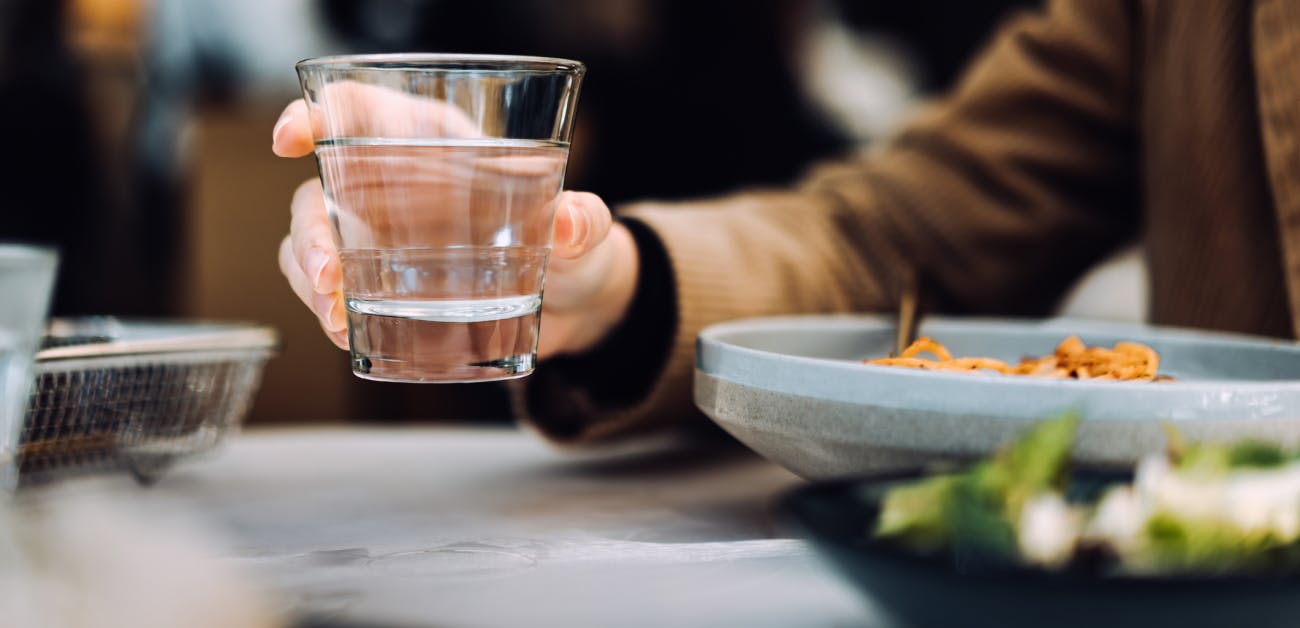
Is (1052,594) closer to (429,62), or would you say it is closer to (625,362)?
(429,62)

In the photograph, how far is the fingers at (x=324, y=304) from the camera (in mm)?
487

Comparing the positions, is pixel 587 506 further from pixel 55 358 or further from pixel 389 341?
pixel 55 358

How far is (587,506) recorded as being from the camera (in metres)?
0.55

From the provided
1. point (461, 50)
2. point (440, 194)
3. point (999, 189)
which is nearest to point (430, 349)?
point (440, 194)

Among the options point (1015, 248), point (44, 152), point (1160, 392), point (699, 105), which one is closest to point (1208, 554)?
point (1160, 392)

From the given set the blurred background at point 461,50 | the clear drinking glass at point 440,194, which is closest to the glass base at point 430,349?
the clear drinking glass at point 440,194

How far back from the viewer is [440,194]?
426 millimetres

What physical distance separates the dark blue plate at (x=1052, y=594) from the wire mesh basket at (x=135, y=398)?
1.33 feet

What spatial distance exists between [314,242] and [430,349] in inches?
3.4

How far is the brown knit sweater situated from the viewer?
0.72 m

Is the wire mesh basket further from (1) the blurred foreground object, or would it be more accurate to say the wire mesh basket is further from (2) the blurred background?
(2) the blurred background

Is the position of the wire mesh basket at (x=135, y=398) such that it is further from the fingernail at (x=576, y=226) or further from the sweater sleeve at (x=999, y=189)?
the sweater sleeve at (x=999, y=189)

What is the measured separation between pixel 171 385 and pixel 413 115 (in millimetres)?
250

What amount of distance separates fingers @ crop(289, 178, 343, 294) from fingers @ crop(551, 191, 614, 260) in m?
0.10
